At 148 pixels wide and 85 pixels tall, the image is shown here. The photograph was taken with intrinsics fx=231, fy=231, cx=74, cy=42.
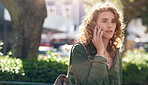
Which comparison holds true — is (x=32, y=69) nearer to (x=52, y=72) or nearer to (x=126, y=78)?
(x=52, y=72)

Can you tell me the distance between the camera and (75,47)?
2400 millimetres

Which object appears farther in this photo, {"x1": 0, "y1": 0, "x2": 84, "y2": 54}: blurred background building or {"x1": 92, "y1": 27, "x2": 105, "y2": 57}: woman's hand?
{"x1": 0, "y1": 0, "x2": 84, "y2": 54}: blurred background building

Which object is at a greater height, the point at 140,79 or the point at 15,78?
the point at 15,78

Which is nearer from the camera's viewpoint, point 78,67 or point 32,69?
point 78,67

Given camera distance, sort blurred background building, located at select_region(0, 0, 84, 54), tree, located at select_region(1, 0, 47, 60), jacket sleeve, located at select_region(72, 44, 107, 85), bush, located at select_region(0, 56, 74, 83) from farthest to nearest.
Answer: blurred background building, located at select_region(0, 0, 84, 54), tree, located at select_region(1, 0, 47, 60), bush, located at select_region(0, 56, 74, 83), jacket sleeve, located at select_region(72, 44, 107, 85)

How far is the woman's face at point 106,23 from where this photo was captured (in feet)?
8.22

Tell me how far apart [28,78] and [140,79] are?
14.7 feet

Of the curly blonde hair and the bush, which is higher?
the curly blonde hair

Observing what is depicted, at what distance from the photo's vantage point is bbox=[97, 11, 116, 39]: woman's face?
2.51 m

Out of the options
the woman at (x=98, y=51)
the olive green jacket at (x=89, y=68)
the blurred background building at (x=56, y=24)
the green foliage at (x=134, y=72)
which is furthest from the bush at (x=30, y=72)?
the blurred background building at (x=56, y=24)

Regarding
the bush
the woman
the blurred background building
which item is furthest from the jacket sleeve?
the blurred background building

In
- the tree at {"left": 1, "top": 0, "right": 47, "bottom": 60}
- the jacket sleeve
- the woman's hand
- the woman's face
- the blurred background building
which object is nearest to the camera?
the jacket sleeve

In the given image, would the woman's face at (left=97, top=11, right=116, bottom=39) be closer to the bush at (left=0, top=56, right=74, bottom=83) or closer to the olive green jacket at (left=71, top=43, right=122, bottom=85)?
the olive green jacket at (left=71, top=43, right=122, bottom=85)

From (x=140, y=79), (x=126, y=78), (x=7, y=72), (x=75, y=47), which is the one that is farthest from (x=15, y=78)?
(x=140, y=79)
